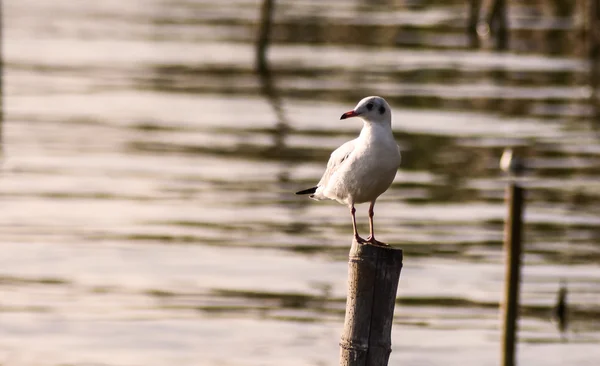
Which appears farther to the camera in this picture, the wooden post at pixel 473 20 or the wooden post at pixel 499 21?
the wooden post at pixel 473 20

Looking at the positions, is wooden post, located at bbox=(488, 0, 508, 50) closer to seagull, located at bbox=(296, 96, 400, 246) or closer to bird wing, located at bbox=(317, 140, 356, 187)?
bird wing, located at bbox=(317, 140, 356, 187)

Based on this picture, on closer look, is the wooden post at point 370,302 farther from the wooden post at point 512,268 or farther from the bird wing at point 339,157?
the wooden post at point 512,268

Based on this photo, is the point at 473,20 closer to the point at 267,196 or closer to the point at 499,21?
the point at 499,21

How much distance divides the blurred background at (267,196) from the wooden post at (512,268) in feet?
7.68

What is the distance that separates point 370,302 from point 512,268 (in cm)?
510

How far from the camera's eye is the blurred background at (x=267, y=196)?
1644cm

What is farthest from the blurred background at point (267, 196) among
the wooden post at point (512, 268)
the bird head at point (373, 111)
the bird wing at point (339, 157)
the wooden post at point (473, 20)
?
the bird head at point (373, 111)

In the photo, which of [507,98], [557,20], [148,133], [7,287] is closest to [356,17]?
[557,20]

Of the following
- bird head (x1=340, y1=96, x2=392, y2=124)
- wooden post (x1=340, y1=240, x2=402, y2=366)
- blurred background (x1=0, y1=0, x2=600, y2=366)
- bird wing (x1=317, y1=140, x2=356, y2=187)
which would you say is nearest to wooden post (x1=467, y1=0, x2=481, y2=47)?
blurred background (x1=0, y1=0, x2=600, y2=366)

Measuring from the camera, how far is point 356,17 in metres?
50.4

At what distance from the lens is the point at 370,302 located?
8.02 m

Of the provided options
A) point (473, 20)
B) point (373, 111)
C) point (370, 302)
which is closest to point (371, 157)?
point (373, 111)

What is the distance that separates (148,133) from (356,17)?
22990 millimetres

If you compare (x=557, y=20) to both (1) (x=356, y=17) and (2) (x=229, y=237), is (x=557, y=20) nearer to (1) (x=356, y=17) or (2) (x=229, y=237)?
(1) (x=356, y=17)
